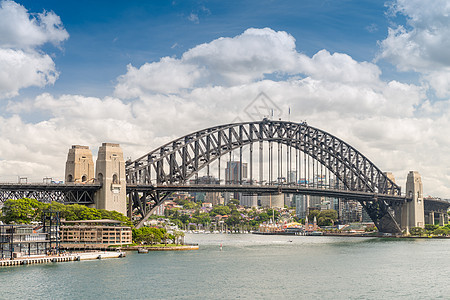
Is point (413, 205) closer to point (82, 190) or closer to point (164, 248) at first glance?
point (164, 248)

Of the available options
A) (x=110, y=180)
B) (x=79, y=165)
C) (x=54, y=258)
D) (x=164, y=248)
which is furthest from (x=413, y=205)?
(x=54, y=258)

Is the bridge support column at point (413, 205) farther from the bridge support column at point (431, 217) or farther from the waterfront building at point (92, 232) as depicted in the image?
the waterfront building at point (92, 232)

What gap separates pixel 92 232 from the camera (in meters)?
86.1

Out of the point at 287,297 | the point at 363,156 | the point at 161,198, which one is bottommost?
the point at 287,297

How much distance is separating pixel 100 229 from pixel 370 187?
7783 cm

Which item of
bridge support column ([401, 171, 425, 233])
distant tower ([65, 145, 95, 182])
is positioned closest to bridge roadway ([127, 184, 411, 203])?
bridge support column ([401, 171, 425, 233])

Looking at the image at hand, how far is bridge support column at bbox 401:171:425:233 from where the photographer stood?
15212 centimetres

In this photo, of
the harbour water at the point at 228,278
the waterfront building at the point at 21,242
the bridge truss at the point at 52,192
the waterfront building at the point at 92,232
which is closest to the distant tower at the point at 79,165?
the bridge truss at the point at 52,192

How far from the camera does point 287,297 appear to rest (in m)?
47.9

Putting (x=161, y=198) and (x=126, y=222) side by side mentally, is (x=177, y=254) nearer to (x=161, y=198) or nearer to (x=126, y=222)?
(x=126, y=222)

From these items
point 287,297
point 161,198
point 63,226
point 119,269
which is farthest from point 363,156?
point 287,297

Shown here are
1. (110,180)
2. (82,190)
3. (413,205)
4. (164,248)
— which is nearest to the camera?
(164,248)

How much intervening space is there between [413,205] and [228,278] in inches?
4124

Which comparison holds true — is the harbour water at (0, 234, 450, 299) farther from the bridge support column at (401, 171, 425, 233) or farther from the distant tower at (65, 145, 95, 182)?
the bridge support column at (401, 171, 425, 233)
